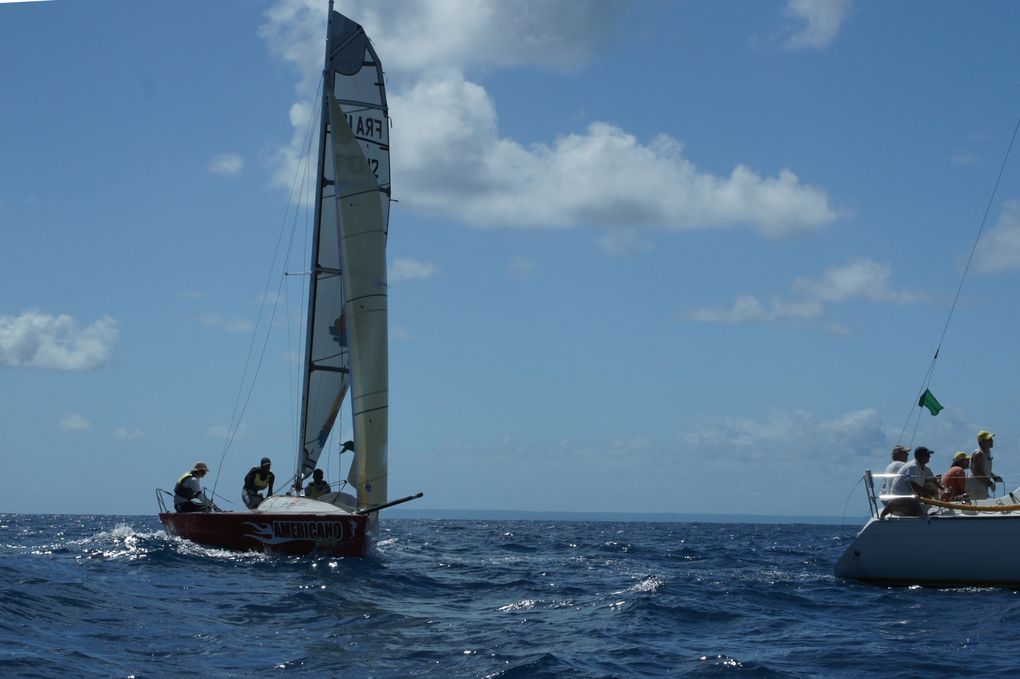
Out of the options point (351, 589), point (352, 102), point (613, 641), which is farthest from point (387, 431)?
point (613, 641)

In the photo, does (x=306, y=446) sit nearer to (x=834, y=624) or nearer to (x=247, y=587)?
(x=247, y=587)

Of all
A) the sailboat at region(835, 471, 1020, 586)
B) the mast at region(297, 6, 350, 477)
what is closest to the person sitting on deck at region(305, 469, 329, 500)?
the mast at region(297, 6, 350, 477)

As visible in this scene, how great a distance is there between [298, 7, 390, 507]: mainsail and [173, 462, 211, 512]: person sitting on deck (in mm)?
2142

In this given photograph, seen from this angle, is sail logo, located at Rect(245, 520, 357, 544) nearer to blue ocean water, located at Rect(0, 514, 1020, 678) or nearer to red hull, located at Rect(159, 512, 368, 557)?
red hull, located at Rect(159, 512, 368, 557)

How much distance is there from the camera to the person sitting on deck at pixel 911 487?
16766 mm

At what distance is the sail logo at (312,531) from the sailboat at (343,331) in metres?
0.02

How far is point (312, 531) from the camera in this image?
2020 cm

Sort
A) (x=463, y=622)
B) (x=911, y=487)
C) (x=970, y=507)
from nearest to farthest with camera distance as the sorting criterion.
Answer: (x=463, y=622)
(x=970, y=507)
(x=911, y=487)

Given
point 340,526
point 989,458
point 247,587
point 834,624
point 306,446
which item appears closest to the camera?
point 834,624

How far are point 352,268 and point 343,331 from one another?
294 cm

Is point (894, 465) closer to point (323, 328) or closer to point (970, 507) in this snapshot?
point (970, 507)

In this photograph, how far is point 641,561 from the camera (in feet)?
83.8

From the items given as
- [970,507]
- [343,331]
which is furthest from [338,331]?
[970,507]

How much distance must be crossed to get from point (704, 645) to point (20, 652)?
7.08m
